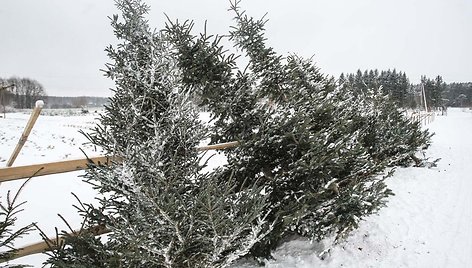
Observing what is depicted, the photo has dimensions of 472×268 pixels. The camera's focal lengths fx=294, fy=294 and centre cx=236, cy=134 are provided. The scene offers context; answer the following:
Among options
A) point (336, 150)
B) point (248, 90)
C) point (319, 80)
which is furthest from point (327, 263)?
point (319, 80)

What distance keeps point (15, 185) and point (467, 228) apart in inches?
428

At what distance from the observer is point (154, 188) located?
2.19 m

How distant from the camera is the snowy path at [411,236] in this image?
4559 mm

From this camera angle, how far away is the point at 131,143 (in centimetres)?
240

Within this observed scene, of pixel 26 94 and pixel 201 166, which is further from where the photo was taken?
pixel 26 94

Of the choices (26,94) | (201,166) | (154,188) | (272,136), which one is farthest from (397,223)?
(26,94)

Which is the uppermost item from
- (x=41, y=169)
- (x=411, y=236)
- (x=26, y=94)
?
(x=26, y=94)

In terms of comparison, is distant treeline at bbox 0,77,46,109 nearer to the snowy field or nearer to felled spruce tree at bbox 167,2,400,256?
the snowy field

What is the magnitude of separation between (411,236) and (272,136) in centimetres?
366

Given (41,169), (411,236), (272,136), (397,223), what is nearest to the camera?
(41,169)

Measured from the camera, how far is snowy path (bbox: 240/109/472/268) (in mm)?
4559

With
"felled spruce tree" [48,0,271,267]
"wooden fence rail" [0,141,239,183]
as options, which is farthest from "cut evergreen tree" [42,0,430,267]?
"wooden fence rail" [0,141,239,183]

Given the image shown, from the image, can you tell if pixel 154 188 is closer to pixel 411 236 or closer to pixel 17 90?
pixel 17 90

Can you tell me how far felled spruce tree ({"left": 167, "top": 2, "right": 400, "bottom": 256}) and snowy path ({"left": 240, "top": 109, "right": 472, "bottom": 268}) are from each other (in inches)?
15.4
